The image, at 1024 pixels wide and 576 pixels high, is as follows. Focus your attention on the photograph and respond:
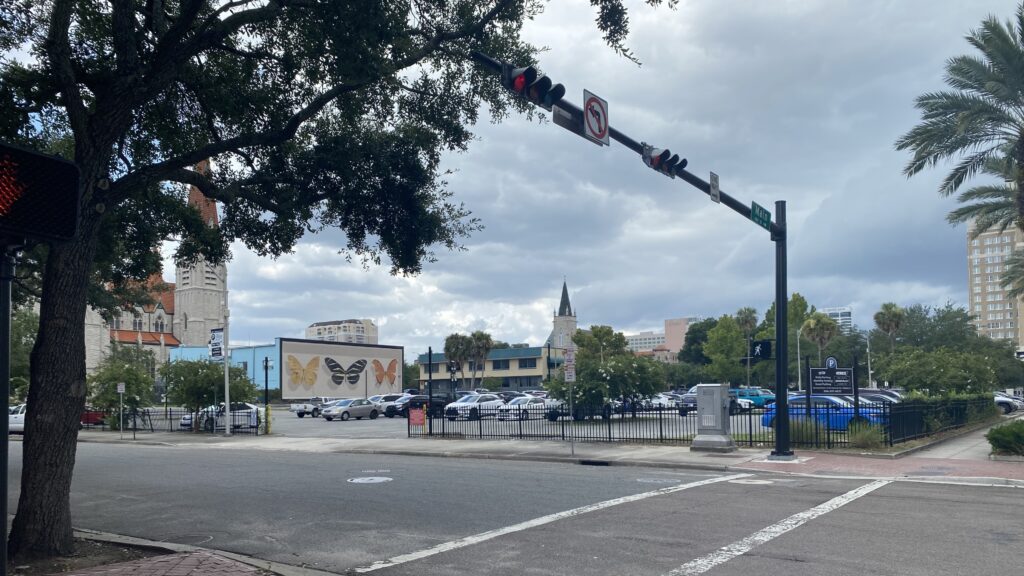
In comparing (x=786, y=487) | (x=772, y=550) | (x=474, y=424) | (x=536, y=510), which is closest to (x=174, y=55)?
(x=536, y=510)

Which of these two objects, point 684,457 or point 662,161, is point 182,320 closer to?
point 684,457

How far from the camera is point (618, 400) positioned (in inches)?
1249

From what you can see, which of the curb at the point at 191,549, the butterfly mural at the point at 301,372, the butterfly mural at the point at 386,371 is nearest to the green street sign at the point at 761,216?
the curb at the point at 191,549

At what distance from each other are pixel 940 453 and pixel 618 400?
1284 centimetres

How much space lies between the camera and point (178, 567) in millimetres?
8234

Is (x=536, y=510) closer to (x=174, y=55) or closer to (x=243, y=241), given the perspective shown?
(x=243, y=241)

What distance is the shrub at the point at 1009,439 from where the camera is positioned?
19.0 meters

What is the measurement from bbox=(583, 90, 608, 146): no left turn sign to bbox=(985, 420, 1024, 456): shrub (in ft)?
44.4

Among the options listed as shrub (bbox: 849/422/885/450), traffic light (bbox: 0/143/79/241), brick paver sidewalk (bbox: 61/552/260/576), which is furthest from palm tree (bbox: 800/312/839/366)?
traffic light (bbox: 0/143/79/241)

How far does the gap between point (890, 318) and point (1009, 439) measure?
5856 cm

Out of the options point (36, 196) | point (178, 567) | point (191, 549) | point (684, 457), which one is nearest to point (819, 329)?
point (684, 457)

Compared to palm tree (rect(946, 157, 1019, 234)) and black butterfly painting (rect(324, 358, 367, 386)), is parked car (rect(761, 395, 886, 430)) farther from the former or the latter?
black butterfly painting (rect(324, 358, 367, 386))

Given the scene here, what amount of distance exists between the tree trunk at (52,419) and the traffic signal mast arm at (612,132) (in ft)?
17.7

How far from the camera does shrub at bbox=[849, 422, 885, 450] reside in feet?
68.3
